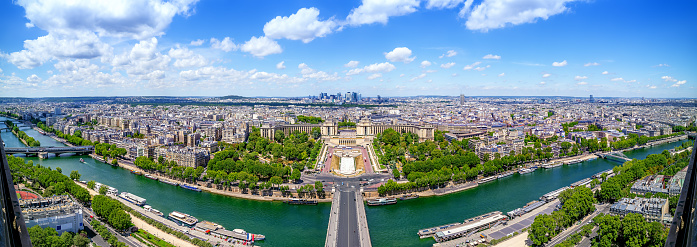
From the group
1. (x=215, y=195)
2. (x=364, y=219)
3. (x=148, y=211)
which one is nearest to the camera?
(x=364, y=219)

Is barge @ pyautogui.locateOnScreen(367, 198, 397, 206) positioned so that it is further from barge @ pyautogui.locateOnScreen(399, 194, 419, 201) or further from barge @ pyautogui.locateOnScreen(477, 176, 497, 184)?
barge @ pyautogui.locateOnScreen(477, 176, 497, 184)

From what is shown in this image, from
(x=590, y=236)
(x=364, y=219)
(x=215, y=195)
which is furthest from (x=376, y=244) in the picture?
(x=215, y=195)

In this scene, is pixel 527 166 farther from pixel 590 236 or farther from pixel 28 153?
pixel 28 153

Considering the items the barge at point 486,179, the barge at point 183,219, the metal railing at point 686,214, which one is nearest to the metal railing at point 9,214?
the metal railing at point 686,214

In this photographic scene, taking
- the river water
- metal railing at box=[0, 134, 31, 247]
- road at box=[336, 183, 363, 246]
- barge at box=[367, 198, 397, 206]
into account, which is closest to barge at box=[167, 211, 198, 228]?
the river water

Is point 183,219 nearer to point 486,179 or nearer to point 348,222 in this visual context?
point 348,222

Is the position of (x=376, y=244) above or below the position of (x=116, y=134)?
below

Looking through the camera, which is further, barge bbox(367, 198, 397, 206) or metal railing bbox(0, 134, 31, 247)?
barge bbox(367, 198, 397, 206)
